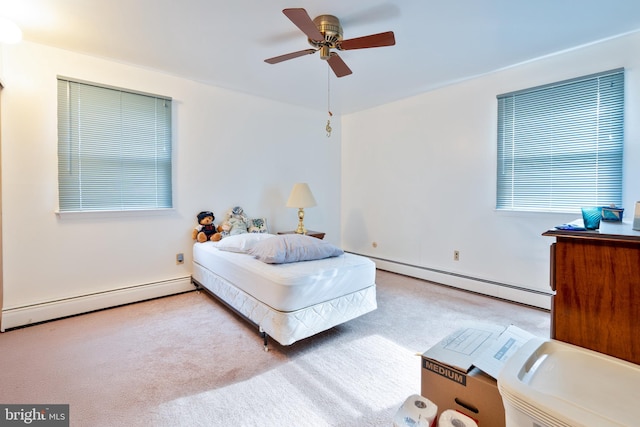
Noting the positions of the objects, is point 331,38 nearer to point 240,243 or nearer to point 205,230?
point 240,243

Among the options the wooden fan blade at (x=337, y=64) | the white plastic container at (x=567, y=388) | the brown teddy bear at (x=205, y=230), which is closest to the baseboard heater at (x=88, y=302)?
the brown teddy bear at (x=205, y=230)

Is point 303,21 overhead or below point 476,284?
overhead

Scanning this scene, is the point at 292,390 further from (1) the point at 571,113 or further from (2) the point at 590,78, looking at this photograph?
(2) the point at 590,78

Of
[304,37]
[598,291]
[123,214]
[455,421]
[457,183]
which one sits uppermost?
[304,37]

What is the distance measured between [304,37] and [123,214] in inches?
99.9

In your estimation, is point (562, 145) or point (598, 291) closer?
point (598, 291)

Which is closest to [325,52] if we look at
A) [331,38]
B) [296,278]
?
[331,38]

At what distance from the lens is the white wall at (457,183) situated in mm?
2783

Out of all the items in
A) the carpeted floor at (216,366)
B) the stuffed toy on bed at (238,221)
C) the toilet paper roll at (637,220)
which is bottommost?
the carpeted floor at (216,366)

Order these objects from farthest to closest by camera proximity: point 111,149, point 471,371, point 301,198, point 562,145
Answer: point 301,198, point 111,149, point 562,145, point 471,371

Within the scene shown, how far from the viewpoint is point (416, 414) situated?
42.6 inches

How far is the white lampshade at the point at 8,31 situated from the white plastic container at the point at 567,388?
3419 mm

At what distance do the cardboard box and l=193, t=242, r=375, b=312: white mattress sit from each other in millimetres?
993

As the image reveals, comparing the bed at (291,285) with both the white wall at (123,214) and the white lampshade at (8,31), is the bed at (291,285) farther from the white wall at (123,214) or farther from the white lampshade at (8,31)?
the white lampshade at (8,31)
